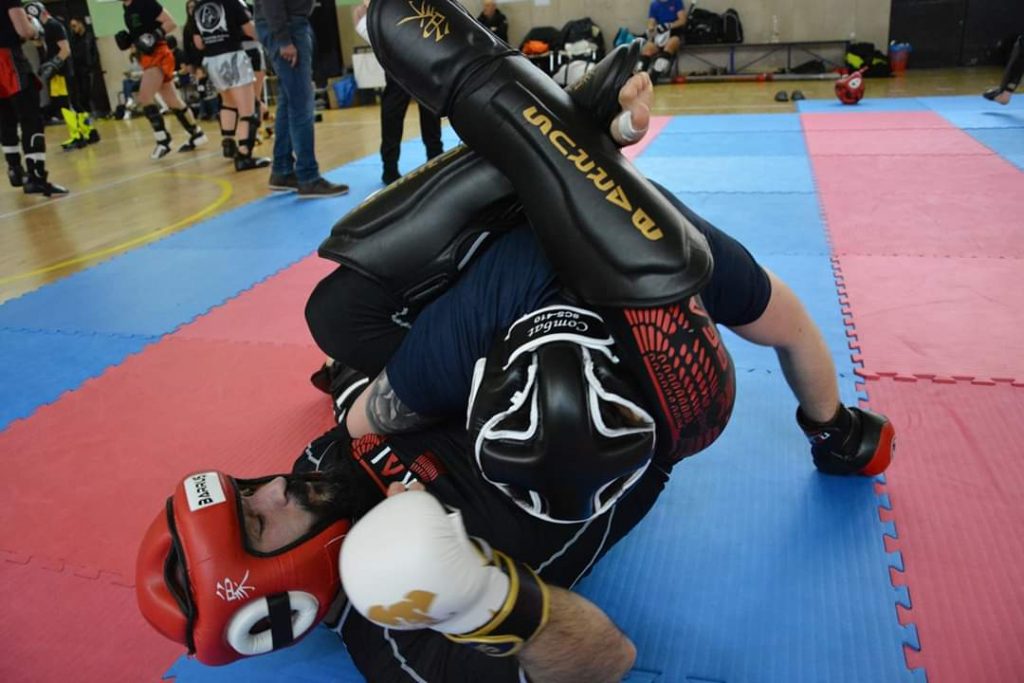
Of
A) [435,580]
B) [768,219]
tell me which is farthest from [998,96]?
[435,580]

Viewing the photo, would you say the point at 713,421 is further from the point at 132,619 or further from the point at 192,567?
the point at 132,619

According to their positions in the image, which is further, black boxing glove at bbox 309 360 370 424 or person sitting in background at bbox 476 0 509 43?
→ person sitting in background at bbox 476 0 509 43

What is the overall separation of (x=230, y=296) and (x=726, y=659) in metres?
Result: 2.88

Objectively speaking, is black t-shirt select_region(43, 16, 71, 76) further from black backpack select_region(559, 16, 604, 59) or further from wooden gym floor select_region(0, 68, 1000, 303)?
black backpack select_region(559, 16, 604, 59)

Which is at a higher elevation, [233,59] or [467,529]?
[233,59]


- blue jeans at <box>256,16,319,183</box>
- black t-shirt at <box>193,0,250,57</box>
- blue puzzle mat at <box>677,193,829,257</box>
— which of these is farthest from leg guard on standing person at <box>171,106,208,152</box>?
blue puzzle mat at <box>677,193,829,257</box>

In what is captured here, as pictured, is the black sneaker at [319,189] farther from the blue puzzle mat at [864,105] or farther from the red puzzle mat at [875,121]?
the blue puzzle mat at [864,105]

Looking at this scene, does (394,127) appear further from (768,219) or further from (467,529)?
(467,529)

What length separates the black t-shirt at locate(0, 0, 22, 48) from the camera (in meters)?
5.70

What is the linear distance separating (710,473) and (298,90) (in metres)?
4.35

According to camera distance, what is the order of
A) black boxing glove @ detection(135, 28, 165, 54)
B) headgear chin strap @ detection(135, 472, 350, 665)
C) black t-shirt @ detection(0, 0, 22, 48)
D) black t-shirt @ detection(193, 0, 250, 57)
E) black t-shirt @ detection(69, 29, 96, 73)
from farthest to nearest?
black t-shirt @ detection(69, 29, 96, 73) < black boxing glove @ detection(135, 28, 165, 54) < black t-shirt @ detection(193, 0, 250, 57) < black t-shirt @ detection(0, 0, 22, 48) < headgear chin strap @ detection(135, 472, 350, 665)

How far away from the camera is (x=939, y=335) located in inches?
108

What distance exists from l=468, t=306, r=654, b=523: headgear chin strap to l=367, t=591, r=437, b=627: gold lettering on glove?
0.87ft

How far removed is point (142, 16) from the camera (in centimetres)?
741
